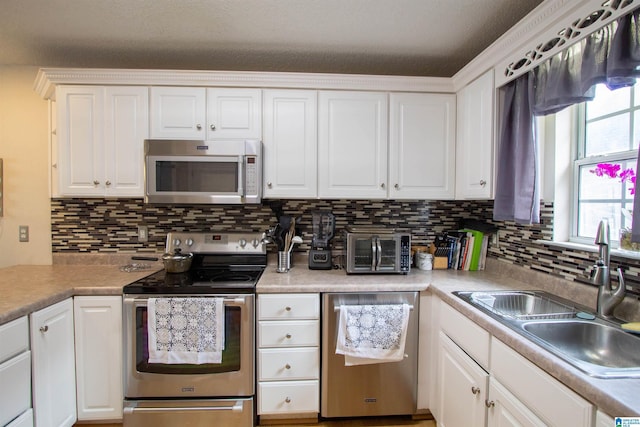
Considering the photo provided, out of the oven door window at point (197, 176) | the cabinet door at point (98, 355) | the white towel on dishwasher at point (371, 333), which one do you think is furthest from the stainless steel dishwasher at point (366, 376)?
the cabinet door at point (98, 355)

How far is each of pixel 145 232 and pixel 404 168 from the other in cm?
195

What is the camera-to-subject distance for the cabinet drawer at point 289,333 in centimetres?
172

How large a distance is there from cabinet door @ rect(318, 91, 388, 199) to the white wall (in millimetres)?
2032

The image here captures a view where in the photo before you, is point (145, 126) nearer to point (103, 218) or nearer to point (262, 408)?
point (103, 218)

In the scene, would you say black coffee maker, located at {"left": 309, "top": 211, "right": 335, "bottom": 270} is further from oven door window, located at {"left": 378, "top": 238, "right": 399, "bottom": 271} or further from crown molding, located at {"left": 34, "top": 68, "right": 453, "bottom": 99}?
crown molding, located at {"left": 34, "top": 68, "right": 453, "bottom": 99}

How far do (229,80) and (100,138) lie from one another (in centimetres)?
92

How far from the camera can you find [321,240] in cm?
209

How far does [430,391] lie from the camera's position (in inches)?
70.6

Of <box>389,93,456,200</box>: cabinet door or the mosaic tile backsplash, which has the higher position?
<box>389,93,456,200</box>: cabinet door

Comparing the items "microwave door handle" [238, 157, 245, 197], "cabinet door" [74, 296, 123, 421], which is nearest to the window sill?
"microwave door handle" [238, 157, 245, 197]

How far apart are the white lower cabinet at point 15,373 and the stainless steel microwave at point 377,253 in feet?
5.44

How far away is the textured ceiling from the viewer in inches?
62.2

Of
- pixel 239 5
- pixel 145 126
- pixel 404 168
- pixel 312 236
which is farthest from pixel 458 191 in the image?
pixel 145 126

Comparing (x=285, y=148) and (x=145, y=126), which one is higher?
(x=145, y=126)
